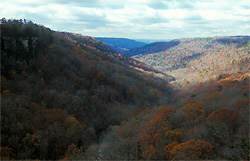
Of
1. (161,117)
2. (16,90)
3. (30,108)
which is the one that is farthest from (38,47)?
(161,117)

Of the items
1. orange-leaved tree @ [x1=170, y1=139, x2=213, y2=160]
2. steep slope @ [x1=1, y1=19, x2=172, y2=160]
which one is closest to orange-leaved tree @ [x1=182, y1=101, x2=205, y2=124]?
orange-leaved tree @ [x1=170, y1=139, x2=213, y2=160]

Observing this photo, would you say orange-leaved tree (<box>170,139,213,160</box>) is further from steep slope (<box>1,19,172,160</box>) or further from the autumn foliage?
steep slope (<box>1,19,172,160</box>)

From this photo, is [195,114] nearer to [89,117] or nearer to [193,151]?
[193,151]

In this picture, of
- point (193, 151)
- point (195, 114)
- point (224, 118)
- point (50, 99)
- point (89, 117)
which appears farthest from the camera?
point (89, 117)

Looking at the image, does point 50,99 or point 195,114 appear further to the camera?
point 50,99

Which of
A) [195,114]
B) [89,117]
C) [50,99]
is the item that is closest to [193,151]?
[195,114]

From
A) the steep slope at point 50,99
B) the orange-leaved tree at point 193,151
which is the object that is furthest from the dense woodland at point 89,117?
the steep slope at point 50,99

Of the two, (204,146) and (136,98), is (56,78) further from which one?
(204,146)

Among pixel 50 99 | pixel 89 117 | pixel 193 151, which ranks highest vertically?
pixel 193 151
